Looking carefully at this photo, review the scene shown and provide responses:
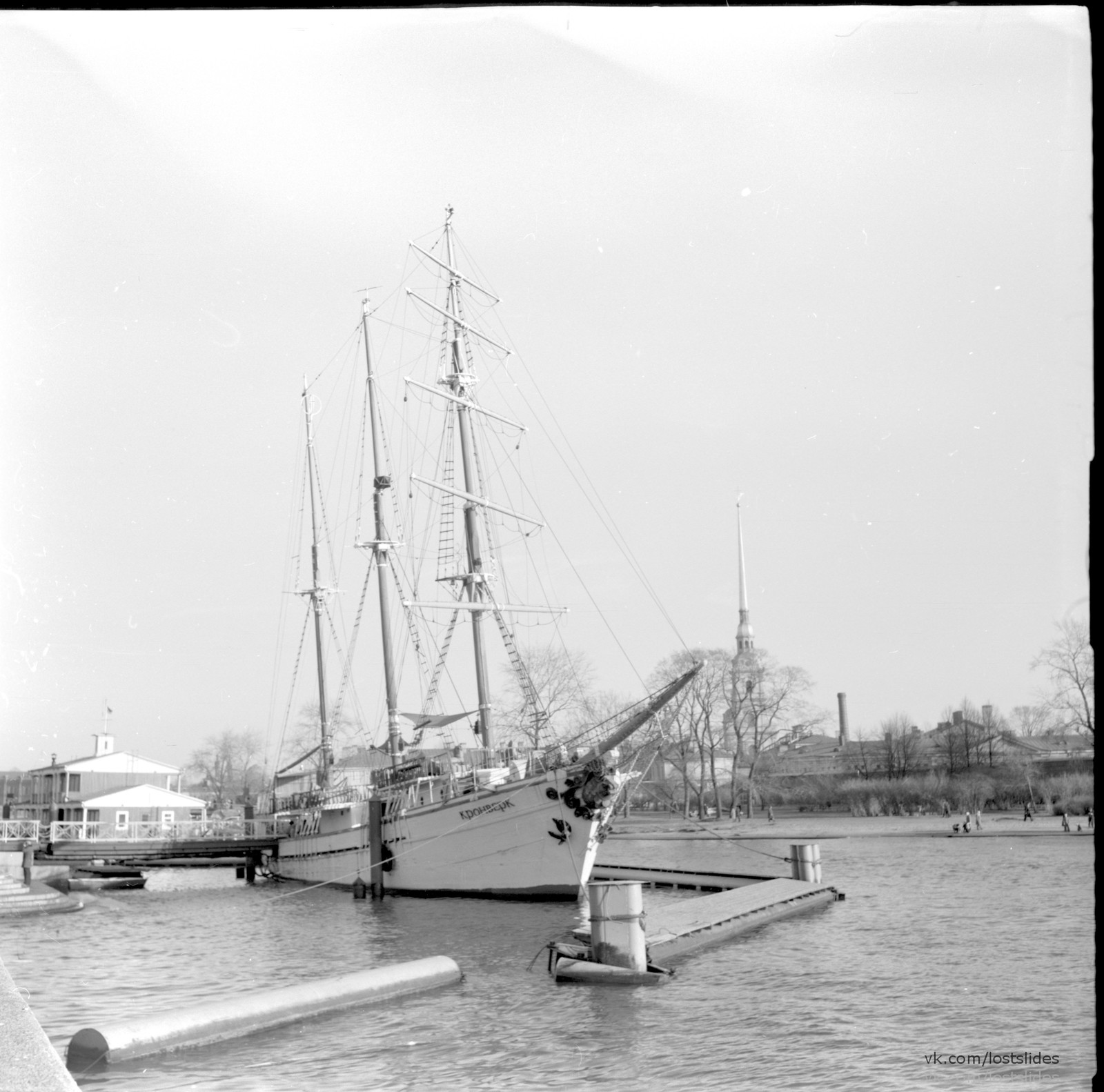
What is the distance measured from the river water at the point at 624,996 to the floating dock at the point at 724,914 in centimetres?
26

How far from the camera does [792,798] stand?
63.5 metres

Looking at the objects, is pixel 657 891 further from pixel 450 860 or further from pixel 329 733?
pixel 329 733

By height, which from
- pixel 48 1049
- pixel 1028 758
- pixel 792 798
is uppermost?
pixel 48 1049

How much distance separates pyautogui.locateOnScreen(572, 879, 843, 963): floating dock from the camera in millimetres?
14945

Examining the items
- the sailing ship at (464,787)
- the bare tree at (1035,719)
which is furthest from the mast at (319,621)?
the bare tree at (1035,719)

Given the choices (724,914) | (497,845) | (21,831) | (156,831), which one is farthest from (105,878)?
(724,914)

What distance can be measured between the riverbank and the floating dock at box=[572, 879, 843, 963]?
12.8 m

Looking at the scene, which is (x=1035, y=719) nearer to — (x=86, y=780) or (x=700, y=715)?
(x=700, y=715)

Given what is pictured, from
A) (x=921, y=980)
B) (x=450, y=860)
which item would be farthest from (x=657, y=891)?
(x=921, y=980)

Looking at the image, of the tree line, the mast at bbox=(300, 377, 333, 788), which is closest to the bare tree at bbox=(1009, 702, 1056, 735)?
the tree line

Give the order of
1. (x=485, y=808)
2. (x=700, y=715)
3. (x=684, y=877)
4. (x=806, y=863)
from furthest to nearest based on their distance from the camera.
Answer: (x=700, y=715)
(x=684, y=877)
(x=485, y=808)
(x=806, y=863)

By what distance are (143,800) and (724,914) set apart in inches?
1100

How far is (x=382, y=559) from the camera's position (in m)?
32.9

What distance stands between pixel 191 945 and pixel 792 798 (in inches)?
1903
